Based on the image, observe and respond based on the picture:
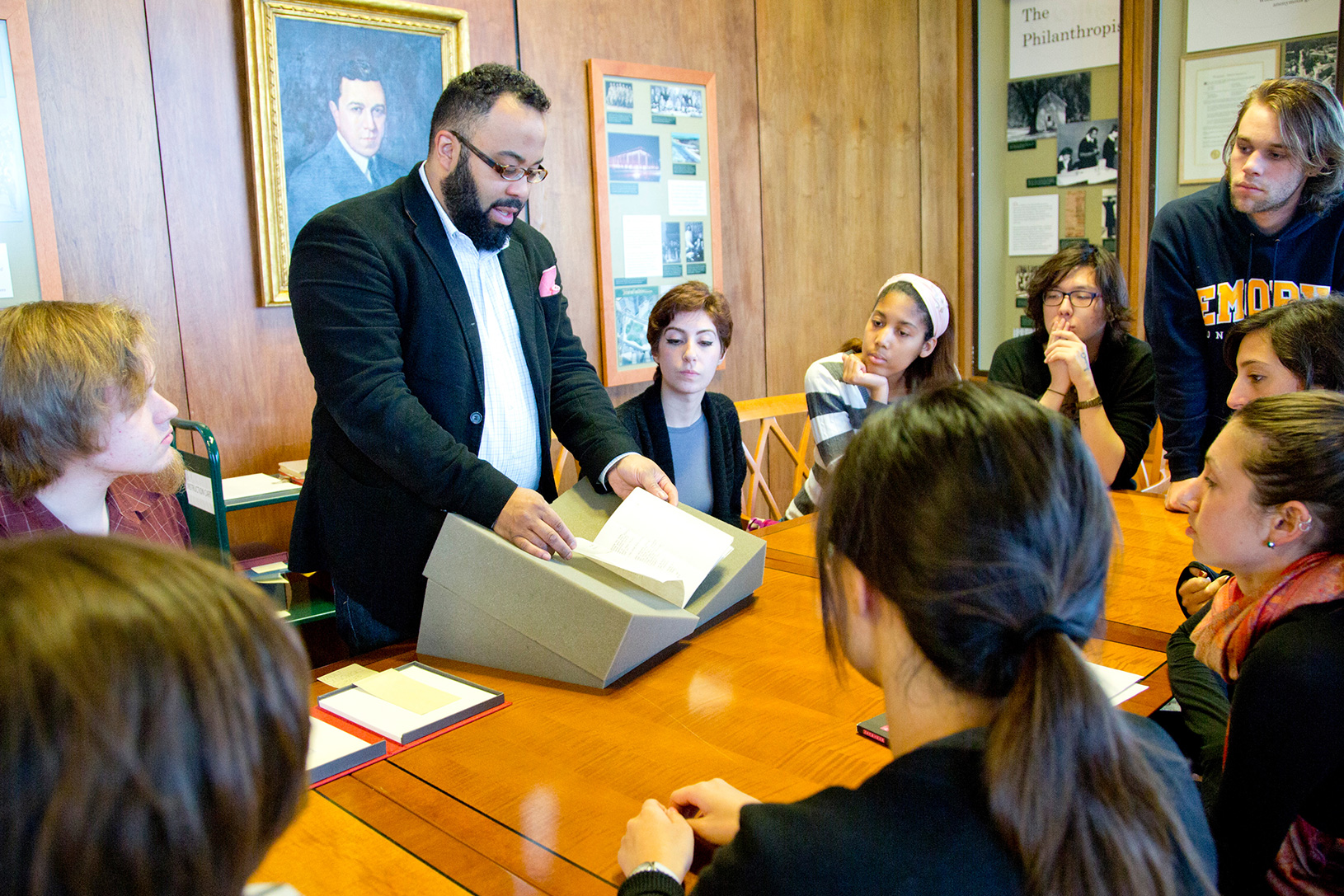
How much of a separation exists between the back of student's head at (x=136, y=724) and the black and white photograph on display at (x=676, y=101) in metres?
3.86

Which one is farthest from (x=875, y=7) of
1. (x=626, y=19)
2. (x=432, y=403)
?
(x=432, y=403)

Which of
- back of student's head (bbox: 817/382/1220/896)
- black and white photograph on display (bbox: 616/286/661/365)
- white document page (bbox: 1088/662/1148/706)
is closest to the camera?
back of student's head (bbox: 817/382/1220/896)

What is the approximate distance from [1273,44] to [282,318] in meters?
4.15

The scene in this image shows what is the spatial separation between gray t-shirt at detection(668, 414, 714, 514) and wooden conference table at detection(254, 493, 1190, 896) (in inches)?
39.5

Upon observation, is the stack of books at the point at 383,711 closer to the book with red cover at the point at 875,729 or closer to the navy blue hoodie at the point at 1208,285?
the book with red cover at the point at 875,729

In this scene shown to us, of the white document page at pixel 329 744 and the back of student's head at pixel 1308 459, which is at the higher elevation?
the back of student's head at pixel 1308 459

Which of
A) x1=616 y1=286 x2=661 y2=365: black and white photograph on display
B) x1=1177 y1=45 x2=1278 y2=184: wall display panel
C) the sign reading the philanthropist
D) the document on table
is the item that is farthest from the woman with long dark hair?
the sign reading the philanthropist

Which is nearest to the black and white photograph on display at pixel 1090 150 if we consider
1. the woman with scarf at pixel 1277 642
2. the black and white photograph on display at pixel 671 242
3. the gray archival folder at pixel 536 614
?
the black and white photograph on display at pixel 671 242

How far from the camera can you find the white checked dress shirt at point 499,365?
2064 mm

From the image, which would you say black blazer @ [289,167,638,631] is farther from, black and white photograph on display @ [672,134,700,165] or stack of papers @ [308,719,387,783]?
black and white photograph on display @ [672,134,700,165]

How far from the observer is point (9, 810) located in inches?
18.7

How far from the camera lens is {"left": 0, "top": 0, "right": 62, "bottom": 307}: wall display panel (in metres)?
2.60

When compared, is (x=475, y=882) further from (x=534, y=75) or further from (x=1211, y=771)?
(x=534, y=75)

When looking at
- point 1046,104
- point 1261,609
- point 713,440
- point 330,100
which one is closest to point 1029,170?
point 1046,104
